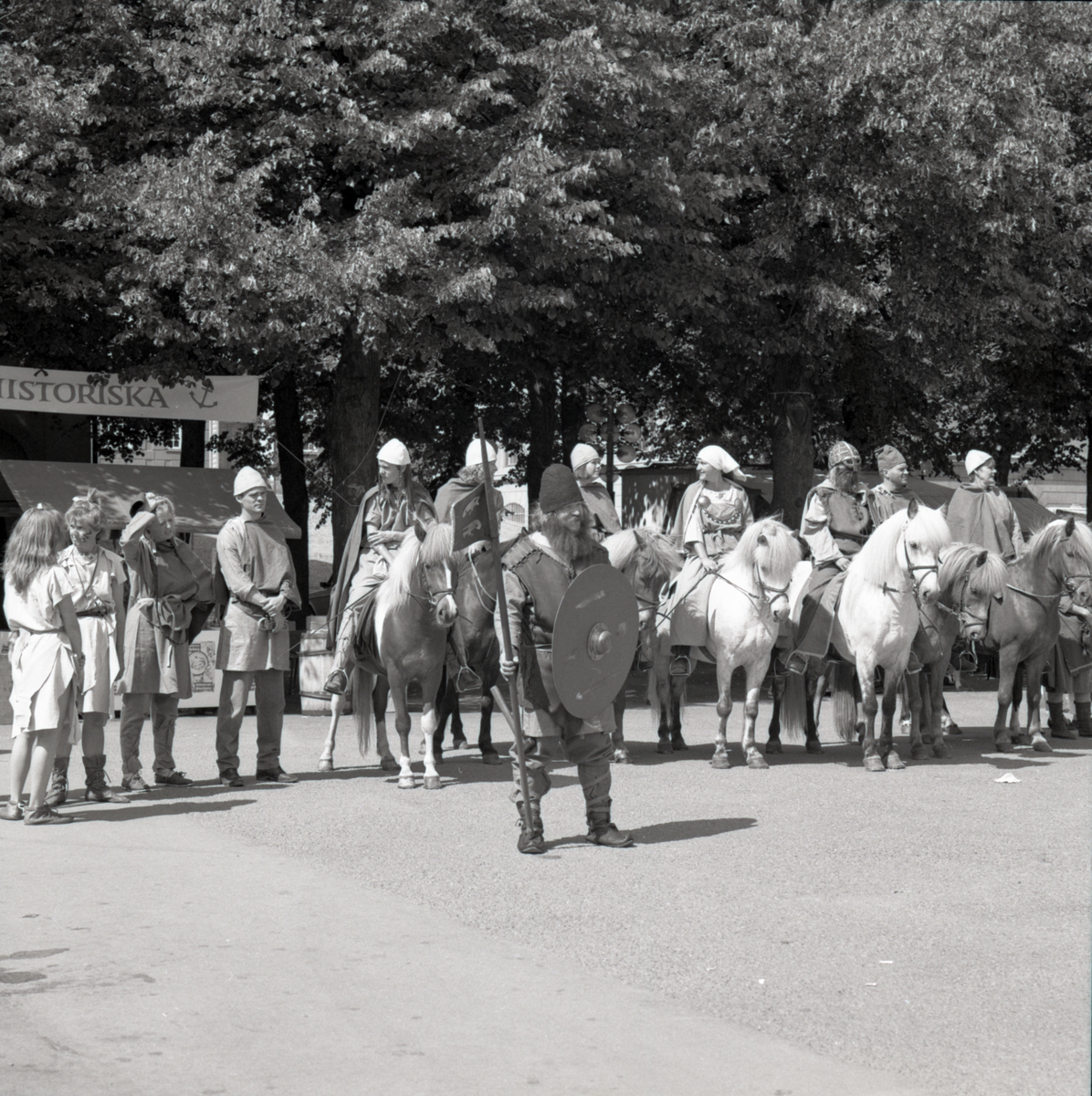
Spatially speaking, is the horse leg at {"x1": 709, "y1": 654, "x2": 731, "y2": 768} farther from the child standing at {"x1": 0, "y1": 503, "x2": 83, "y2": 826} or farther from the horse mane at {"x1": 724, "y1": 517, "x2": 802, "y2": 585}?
the child standing at {"x1": 0, "y1": 503, "x2": 83, "y2": 826}

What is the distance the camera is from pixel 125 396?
2117cm

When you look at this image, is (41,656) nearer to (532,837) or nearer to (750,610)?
(532,837)

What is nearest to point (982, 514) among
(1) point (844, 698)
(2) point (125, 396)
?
(1) point (844, 698)

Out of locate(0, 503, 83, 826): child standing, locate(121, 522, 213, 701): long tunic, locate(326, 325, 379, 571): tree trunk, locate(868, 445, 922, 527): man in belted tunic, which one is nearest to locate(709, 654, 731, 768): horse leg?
locate(868, 445, 922, 527): man in belted tunic

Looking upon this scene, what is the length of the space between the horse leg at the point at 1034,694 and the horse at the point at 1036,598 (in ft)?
0.19

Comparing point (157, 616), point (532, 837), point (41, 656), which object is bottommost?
point (532, 837)

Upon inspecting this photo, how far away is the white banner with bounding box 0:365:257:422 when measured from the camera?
812 inches

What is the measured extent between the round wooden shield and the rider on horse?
153 inches

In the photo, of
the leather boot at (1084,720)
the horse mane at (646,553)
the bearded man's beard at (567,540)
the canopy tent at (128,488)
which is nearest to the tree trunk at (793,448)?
the canopy tent at (128,488)

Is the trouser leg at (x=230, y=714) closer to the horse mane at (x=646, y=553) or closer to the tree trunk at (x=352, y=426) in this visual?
the horse mane at (x=646, y=553)

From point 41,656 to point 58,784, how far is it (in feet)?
A: 4.22

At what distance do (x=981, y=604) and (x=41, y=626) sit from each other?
7.59m

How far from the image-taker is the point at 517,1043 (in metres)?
5.73

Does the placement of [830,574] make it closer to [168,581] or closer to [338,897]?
[168,581]
